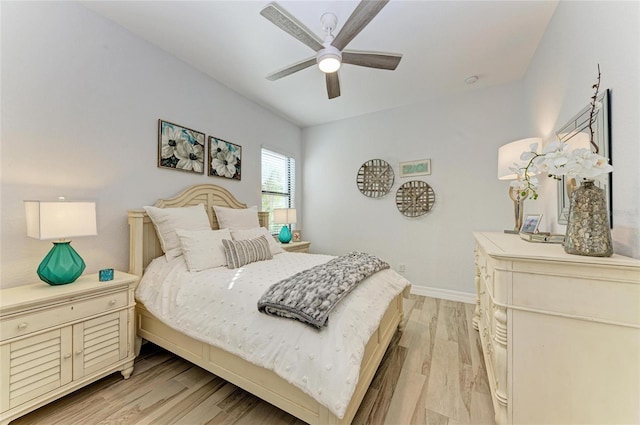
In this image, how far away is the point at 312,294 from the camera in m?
1.40

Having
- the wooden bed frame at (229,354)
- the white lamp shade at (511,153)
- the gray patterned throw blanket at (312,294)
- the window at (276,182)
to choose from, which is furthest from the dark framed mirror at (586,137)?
the window at (276,182)

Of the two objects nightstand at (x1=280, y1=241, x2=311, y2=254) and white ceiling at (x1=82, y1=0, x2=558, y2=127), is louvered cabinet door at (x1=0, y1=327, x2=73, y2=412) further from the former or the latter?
white ceiling at (x1=82, y1=0, x2=558, y2=127)

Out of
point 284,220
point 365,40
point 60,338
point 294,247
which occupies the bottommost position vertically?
point 60,338

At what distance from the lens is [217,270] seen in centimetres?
201

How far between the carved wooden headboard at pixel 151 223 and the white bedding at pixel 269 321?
135 mm

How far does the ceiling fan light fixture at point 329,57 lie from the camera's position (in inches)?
73.1

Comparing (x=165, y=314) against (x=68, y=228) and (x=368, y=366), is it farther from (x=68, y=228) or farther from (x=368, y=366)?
(x=368, y=366)

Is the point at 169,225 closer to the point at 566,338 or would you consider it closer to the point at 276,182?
the point at 276,182

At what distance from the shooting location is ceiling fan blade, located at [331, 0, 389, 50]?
148 centimetres

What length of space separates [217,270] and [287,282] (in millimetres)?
764

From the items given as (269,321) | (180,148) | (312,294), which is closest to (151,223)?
(180,148)

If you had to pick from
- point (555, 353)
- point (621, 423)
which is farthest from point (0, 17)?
point (621, 423)

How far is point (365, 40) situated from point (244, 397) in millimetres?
3080

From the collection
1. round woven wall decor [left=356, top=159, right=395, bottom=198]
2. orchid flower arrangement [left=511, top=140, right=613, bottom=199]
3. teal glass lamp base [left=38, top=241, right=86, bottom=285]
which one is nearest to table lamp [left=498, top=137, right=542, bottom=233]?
orchid flower arrangement [left=511, top=140, right=613, bottom=199]
